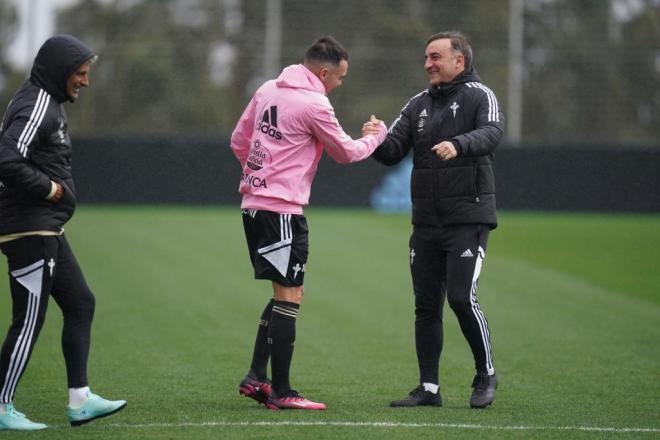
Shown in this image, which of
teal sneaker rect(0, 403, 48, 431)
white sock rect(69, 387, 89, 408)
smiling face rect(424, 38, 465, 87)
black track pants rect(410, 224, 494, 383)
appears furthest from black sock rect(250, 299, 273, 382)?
smiling face rect(424, 38, 465, 87)

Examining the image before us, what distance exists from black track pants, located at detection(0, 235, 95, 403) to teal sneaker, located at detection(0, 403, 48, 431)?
0.25 ft

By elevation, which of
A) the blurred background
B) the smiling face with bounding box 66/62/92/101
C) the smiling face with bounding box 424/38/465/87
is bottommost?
the smiling face with bounding box 66/62/92/101

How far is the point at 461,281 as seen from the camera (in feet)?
21.8

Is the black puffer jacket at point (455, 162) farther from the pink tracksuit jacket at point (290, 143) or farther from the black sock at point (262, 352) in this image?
the black sock at point (262, 352)

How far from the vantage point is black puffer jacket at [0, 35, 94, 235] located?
223 inches

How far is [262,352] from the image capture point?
682 cm

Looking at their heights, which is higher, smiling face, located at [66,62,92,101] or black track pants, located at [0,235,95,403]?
smiling face, located at [66,62,92,101]

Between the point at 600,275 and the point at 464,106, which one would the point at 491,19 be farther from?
the point at 464,106

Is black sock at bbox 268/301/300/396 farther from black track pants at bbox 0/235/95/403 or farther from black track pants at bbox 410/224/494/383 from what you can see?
black track pants at bbox 0/235/95/403

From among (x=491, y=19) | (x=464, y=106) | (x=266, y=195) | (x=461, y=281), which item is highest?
(x=491, y=19)

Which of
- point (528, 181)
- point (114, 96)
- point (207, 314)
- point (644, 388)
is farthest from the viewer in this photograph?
point (114, 96)

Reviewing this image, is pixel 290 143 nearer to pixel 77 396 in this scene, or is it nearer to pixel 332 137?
pixel 332 137

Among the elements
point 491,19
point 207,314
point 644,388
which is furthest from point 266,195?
point 491,19

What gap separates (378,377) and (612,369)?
176 centimetres
